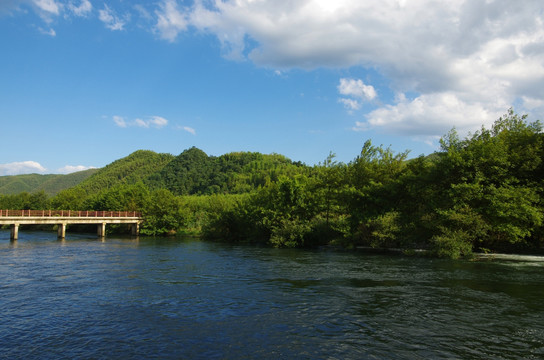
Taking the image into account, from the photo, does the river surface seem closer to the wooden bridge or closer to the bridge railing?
the wooden bridge

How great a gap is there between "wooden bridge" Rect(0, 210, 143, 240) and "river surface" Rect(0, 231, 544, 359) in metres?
43.0

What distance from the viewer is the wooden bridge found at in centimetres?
6575

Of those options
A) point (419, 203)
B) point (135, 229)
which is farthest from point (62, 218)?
point (419, 203)

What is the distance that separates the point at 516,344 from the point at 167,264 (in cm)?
2892

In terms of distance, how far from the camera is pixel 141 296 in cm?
2084

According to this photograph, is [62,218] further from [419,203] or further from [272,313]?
[272,313]

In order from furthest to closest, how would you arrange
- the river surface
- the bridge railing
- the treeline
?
the bridge railing → the treeline → the river surface

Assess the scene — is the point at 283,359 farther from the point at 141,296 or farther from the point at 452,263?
the point at 452,263

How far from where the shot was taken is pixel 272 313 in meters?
17.5

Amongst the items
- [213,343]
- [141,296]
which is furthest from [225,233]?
[213,343]

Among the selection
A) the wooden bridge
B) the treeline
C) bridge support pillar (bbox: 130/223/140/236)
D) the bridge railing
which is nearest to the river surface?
the treeline

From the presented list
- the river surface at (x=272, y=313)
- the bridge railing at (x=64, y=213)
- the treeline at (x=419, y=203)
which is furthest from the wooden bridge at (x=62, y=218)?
the river surface at (x=272, y=313)

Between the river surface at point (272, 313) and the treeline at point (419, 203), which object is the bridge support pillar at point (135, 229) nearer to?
the treeline at point (419, 203)

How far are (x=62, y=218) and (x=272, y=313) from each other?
70.1 meters
